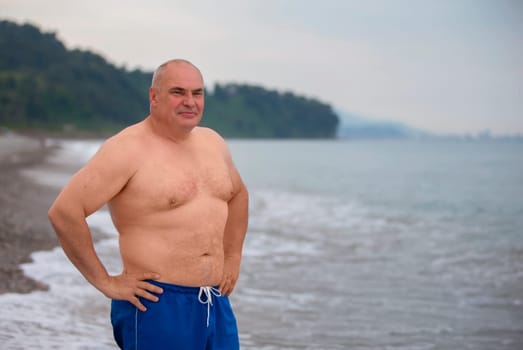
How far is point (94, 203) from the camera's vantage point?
274 centimetres

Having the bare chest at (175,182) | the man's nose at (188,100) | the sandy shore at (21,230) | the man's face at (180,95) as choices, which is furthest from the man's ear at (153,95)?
the sandy shore at (21,230)

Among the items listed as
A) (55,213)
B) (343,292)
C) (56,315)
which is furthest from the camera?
(343,292)

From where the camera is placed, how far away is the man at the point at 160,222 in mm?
2742

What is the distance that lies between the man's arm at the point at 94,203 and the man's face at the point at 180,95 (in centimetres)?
22

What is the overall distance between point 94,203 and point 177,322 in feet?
1.83

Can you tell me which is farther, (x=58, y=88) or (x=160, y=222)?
(x=58, y=88)

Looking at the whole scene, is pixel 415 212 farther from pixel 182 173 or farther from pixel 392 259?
pixel 182 173

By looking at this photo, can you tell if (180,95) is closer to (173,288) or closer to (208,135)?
(208,135)

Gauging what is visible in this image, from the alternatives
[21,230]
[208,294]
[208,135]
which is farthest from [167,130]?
[21,230]

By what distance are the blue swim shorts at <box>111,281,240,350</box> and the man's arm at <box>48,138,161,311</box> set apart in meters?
0.05

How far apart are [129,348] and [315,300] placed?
5.12m

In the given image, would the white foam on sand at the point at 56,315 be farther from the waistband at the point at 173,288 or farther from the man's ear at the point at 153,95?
the man's ear at the point at 153,95

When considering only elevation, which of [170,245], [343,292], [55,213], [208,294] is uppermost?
[55,213]

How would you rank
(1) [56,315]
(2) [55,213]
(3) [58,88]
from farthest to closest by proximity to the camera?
(3) [58,88] → (1) [56,315] → (2) [55,213]
